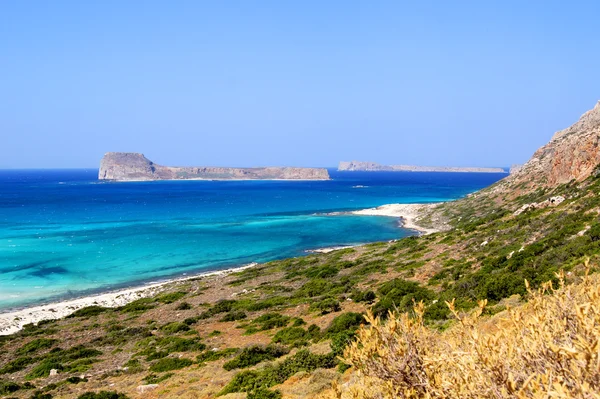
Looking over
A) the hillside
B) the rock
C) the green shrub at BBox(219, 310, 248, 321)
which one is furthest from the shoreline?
the rock

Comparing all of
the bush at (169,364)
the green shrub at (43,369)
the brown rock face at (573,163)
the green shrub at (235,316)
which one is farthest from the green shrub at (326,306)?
the brown rock face at (573,163)

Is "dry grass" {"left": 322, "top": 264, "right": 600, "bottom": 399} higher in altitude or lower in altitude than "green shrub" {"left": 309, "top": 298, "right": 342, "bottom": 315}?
higher

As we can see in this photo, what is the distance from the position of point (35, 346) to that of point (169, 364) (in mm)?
11941

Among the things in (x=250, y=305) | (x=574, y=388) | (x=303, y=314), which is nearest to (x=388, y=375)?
(x=574, y=388)

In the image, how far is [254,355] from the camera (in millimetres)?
17453

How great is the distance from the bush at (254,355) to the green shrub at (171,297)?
18.5m

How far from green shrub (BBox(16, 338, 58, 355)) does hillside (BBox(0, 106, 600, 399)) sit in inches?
4.4

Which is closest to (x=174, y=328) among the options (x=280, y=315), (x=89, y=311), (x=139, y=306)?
(x=280, y=315)

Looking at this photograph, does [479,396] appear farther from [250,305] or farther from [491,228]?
[491,228]

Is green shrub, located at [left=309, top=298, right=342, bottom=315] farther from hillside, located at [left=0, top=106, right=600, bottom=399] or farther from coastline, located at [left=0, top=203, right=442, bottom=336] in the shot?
coastline, located at [left=0, top=203, right=442, bottom=336]

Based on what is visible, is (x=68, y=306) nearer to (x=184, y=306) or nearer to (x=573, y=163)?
(x=184, y=306)

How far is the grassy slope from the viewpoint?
1577 centimetres

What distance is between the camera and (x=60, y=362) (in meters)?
21.3

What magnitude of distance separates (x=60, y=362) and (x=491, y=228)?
36076 millimetres
